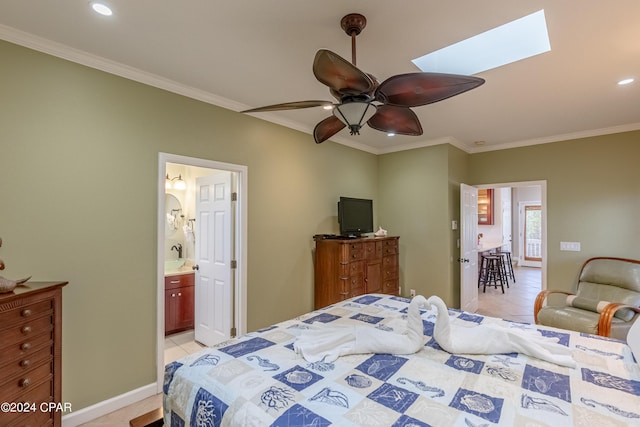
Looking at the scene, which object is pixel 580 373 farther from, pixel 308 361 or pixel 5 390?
pixel 5 390

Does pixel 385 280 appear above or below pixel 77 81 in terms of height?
below

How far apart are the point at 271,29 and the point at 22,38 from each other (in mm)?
1606

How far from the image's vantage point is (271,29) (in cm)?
183

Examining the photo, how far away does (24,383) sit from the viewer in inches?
63.4

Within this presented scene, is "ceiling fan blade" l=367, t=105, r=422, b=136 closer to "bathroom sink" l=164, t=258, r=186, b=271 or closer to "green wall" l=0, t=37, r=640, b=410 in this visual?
"green wall" l=0, t=37, r=640, b=410

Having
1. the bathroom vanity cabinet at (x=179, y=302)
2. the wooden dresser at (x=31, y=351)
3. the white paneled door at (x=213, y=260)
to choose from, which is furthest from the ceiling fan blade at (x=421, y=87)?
the bathroom vanity cabinet at (x=179, y=302)

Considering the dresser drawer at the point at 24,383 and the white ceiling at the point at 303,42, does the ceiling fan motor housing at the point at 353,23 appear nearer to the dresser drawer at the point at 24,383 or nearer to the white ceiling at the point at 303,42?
the white ceiling at the point at 303,42

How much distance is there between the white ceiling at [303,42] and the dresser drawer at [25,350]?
1.86 meters

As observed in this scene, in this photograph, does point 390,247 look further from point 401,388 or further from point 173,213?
point 173,213

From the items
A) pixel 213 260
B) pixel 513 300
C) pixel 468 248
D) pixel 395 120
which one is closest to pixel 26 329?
pixel 213 260

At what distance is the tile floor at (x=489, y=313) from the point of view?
218 cm

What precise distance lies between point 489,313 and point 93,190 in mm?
5431

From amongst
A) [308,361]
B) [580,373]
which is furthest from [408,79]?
[580,373]

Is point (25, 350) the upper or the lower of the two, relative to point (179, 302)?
upper
